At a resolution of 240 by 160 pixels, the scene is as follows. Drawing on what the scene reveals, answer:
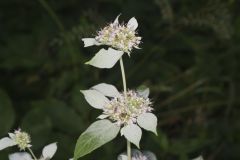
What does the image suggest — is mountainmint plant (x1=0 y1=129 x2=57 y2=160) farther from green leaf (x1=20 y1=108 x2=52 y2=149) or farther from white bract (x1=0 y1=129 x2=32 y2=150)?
green leaf (x1=20 y1=108 x2=52 y2=149)

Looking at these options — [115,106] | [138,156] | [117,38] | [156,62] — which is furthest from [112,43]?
[156,62]

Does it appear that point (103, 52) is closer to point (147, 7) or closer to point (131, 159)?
point (131, 159)

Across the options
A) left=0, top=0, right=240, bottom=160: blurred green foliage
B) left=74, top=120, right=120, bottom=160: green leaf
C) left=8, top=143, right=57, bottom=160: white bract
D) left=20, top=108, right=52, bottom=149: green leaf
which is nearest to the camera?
left=74, top=120, right=120, bottom=160: green leaf

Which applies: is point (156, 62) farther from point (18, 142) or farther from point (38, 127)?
point (18, 142)

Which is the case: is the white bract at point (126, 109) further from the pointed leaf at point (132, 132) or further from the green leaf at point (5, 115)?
the green leaf at point (5, 115)

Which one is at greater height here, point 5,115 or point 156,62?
point 156,62

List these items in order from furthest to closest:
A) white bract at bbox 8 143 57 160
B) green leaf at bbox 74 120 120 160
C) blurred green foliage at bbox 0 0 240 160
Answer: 1. blurred green foliage at bbox 0 0 240 160
2. white bract at bbox 8 143 57 160
3. green leaf at bbox 74 120 120 160

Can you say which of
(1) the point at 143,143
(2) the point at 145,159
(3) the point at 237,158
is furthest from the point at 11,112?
(3) the point at 237,158

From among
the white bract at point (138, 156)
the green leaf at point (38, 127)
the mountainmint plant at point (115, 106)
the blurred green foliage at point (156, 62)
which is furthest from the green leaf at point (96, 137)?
the blurred green foliage at point (156, 62)

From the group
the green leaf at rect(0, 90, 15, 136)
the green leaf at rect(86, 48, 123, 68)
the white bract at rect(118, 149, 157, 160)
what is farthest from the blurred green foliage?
the green leaf at rect(86, 48, 123, 68)
